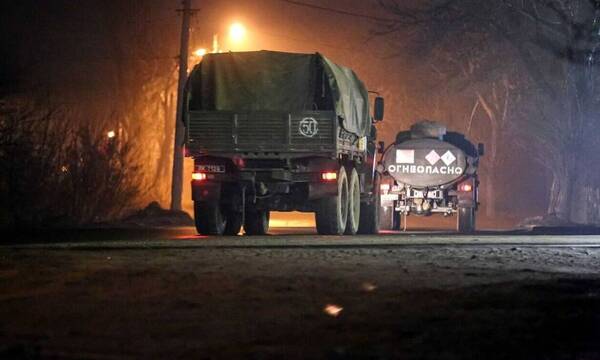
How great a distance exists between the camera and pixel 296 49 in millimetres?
62062

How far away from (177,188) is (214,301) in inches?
990

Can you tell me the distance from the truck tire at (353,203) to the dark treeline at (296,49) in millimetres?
8057

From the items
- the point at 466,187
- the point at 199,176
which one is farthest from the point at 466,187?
the point at 199,176

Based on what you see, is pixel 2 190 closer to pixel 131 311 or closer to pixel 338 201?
pixel 338 201

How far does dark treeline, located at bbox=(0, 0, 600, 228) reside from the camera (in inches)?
1161

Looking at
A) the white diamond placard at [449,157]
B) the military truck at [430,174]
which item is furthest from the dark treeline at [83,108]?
the white diamond placard at [449,157]

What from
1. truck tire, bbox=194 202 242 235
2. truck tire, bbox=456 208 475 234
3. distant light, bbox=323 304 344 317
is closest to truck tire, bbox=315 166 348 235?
truck tire, bbox=194 202 242 235

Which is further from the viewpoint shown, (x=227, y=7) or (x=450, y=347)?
(x=227, y=7)

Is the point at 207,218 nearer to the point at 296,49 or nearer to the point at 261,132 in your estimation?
the point at 261,132

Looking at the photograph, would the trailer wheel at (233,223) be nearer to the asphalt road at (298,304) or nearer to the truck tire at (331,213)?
the truck tire at (331,213)

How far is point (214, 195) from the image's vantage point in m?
21.9

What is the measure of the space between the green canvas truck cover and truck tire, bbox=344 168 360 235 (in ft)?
5.30

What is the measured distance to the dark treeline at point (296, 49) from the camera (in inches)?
1161

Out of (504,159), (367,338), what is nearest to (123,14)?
(504,159)
